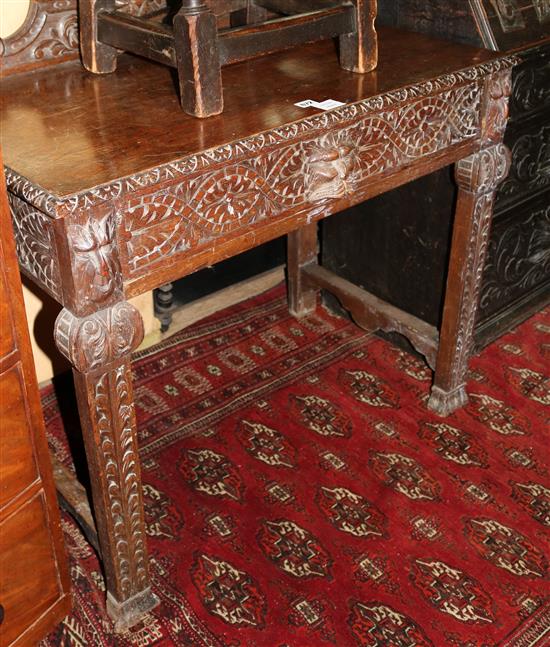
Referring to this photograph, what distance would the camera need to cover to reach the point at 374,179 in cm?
170

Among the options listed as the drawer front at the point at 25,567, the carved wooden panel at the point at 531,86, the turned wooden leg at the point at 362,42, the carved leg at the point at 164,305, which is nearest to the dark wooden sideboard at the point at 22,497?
the drawer front at the point at 25,567

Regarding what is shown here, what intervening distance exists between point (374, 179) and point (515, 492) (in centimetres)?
90

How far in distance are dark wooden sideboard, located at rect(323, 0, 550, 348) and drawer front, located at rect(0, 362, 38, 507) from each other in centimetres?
126

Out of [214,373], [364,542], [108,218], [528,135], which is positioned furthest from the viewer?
[214,373]

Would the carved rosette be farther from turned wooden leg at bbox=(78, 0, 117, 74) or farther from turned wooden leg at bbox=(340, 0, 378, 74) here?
turned wooden leg at bbox=(78, 0, 117, 74)

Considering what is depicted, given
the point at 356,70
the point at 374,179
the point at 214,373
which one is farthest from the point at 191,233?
the point at 214,373

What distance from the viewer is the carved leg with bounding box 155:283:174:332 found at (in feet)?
8.51

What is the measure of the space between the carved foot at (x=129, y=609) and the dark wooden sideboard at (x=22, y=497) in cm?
9

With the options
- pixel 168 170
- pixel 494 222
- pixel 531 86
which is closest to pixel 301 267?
pixel 494 222

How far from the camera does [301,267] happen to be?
268 centimetres

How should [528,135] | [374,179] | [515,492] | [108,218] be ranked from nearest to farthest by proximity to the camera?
[108,218] < [374,179] < [515,492] < [528,135]

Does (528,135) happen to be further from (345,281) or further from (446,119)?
(345,281)

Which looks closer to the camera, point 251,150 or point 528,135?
point 251,150

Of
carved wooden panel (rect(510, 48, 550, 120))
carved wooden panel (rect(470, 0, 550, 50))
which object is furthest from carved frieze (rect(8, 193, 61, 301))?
carved wooden panel (rect(510, 48, 550, 120))
